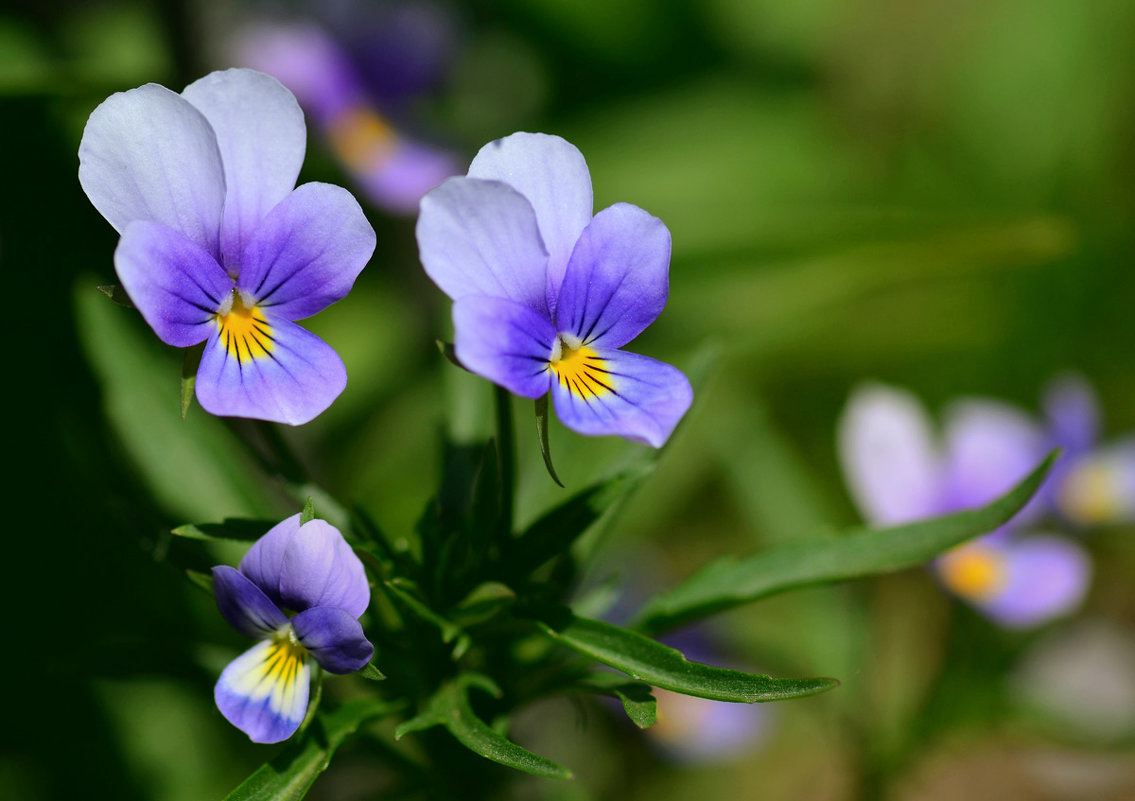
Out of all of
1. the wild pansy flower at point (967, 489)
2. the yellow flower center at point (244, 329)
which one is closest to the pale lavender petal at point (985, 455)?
the wild pansy flower at point (967, 489)

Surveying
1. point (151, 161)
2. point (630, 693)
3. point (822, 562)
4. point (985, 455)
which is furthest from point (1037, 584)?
point (151, 161)

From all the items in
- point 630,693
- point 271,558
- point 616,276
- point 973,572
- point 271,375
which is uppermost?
point 616,276

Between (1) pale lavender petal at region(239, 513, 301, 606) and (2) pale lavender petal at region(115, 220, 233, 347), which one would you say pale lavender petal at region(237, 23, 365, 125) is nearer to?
(2) pale lavender petal at region(115, 220, 233, 347)

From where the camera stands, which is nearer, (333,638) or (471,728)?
(333,638)

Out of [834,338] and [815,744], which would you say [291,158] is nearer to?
[834,338]

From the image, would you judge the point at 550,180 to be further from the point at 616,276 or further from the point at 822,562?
the point at 822,562

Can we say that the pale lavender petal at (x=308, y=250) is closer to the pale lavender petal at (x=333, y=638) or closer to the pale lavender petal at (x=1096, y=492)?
the pale lavender petal at (x=333, y=638)

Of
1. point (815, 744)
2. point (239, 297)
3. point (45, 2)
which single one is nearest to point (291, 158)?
point (239, 297)

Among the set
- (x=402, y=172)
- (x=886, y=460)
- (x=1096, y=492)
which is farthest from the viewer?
(x=402, y=172)
